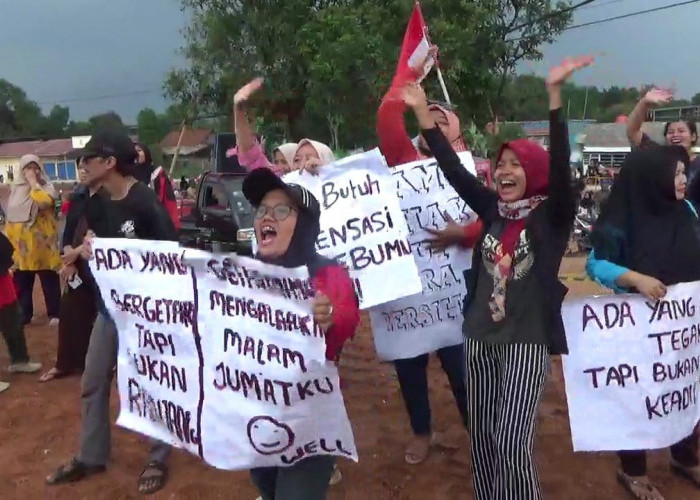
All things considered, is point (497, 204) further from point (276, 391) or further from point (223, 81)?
point (223, 81)

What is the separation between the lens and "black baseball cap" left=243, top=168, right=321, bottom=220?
9.32 ft

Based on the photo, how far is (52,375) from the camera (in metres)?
6.21

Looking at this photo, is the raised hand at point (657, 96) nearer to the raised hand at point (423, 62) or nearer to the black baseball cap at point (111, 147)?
the raised hand at point (423, 62)

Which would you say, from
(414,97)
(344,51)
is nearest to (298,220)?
(414,97)

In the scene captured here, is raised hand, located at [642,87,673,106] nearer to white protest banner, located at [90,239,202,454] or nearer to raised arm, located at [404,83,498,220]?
raised arm, located at [404,83,498,220]

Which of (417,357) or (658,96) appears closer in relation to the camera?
(658,96)

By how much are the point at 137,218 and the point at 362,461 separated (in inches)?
76.3

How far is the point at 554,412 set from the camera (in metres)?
5.29

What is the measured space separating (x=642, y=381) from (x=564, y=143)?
4.62 ft

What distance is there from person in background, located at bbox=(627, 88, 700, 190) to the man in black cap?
2.56 metres

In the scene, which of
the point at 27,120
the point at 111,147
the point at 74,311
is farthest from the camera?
the point at 27,120

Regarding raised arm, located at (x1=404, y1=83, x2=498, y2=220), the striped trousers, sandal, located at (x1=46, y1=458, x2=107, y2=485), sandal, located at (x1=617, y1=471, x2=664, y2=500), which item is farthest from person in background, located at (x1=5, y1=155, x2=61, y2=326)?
sandal, located at (x1=617, y1=471, x2=664, y2=500)

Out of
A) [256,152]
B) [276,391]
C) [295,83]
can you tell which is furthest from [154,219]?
[295,83]

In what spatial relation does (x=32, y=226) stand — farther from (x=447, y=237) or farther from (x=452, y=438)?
(x=447, y=237)
